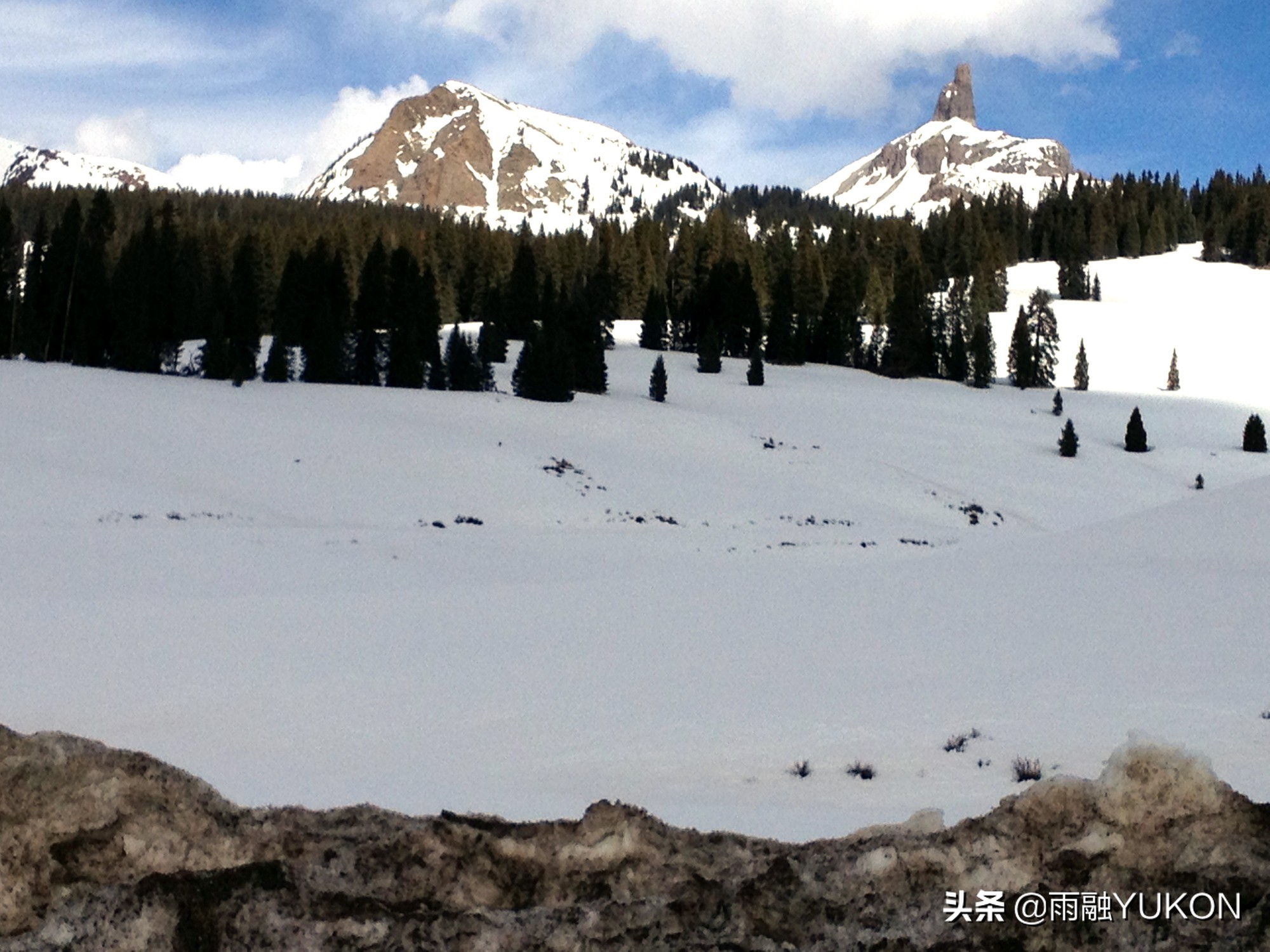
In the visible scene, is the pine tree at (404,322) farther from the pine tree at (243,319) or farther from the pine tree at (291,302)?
the pine tree at (243,319)

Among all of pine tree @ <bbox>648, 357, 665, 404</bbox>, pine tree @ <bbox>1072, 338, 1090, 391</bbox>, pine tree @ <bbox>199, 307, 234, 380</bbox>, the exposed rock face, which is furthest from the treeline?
the exposed rock face

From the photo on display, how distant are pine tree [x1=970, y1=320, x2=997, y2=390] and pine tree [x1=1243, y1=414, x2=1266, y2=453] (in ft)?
74.5

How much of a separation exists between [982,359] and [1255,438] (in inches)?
945

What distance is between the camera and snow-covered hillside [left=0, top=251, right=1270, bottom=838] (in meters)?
8.56

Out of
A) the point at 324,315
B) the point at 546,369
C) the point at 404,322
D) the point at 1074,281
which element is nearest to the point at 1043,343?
the point at 1074,281

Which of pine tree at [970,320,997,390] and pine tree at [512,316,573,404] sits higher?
pine tree at [970,320,997,390]

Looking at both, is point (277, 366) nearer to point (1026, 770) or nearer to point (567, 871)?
point (1026, 770)

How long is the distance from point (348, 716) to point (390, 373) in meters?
49.7

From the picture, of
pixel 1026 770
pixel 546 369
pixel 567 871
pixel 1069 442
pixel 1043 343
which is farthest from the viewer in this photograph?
pixel 1043 343

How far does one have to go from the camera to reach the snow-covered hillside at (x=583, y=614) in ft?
28.1

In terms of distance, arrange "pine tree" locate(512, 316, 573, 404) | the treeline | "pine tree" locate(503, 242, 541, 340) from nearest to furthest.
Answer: "pine tree" locate(512, 316, 573, 404) → the treeline → "pine tree" locate(503, 242, 541, 340)

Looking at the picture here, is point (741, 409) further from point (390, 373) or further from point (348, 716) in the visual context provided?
point (348, 716)

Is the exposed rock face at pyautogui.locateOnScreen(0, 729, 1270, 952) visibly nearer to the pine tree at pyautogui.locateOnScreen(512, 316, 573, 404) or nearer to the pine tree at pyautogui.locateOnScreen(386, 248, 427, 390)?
the pine tree at pyautogui.locateOnScreen(512, 316, 573, 404)

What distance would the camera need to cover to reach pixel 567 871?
245cm
